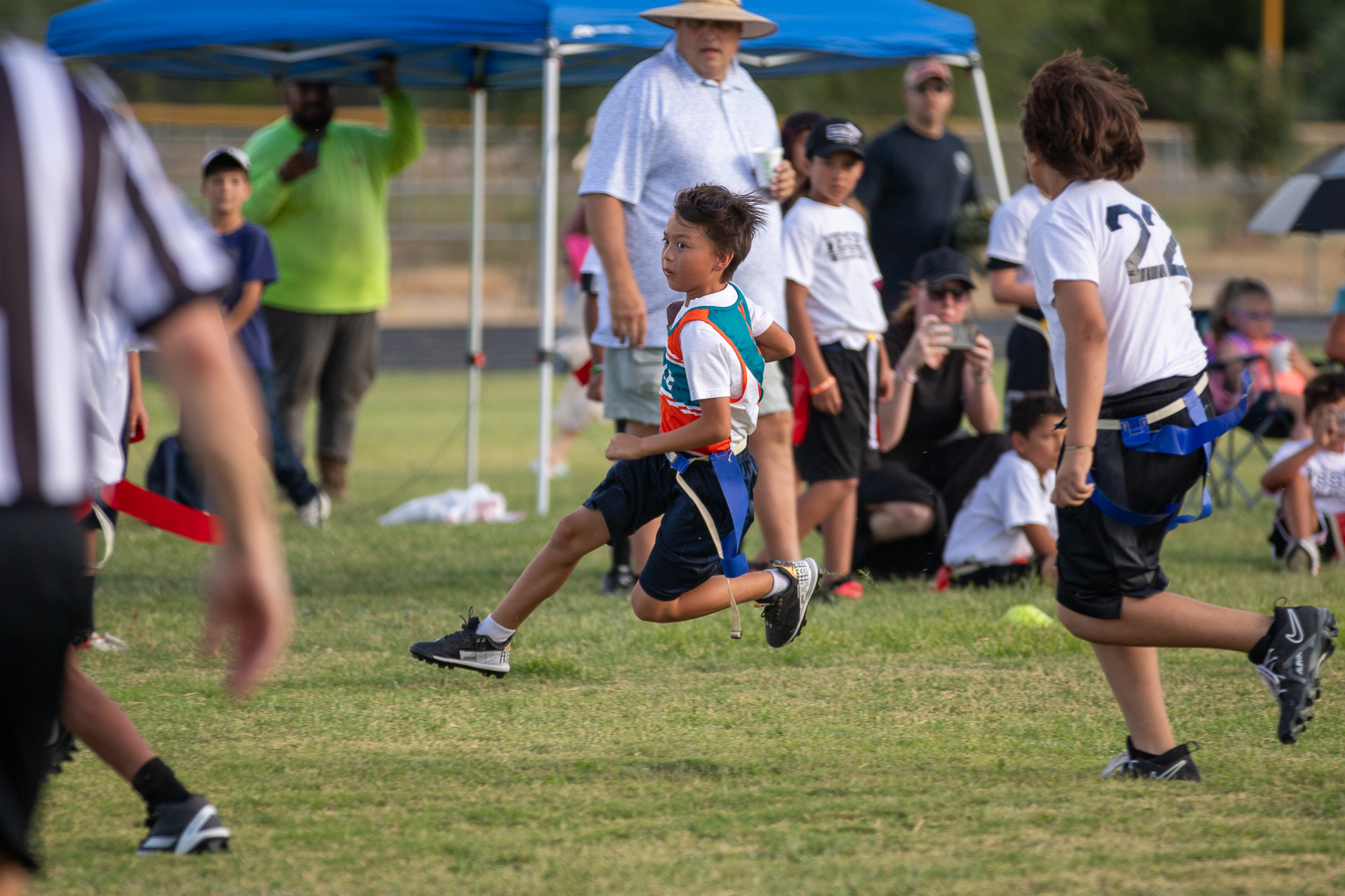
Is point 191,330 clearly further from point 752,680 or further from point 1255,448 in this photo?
point 1255,448

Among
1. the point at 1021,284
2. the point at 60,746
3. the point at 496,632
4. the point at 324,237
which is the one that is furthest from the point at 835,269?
the point at 324,237

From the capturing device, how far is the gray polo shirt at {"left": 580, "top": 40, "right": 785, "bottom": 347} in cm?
520

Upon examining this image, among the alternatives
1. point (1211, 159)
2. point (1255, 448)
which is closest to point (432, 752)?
point (1255, 448)

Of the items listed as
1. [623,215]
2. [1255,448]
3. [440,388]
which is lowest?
[440,388]

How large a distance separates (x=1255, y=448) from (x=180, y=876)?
1018cm

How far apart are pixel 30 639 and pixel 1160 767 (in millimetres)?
2622

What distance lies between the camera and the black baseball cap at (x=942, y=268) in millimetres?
6430

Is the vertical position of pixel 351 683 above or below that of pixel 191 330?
below

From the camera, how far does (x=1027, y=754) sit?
3.66 meters

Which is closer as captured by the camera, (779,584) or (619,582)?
(779,584)

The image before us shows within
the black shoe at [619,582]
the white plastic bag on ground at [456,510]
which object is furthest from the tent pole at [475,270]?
the black shoe at [619,582]

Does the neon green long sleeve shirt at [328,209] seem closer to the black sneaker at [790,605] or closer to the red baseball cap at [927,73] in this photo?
the red baseball cap at [927,73]

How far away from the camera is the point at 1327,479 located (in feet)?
21.9

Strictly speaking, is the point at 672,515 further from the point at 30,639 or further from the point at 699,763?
the point at 30,639
